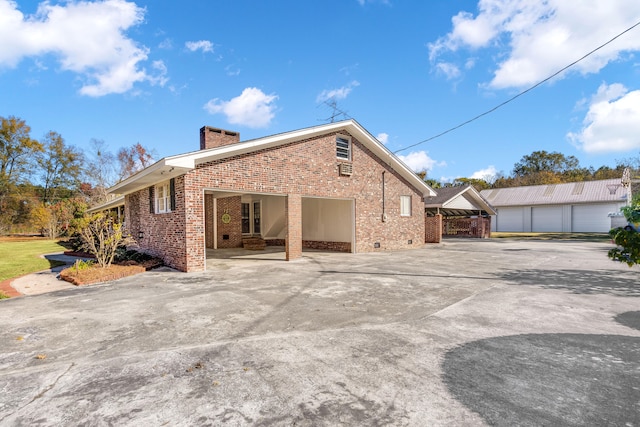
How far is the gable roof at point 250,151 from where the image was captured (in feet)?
31.2

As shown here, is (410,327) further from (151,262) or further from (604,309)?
(151,262)

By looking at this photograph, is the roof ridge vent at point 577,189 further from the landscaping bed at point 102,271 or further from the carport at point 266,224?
the landscaping bed at point 102,271

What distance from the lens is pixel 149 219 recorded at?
44.2 feet

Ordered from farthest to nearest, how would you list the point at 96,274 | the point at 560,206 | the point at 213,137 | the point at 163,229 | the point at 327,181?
the point at 560,206 < the point at 213,137 < the point at 327,181 < the point at 163,229 < the point at 96,274

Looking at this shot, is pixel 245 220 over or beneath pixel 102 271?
over

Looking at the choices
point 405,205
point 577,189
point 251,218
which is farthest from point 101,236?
point 577,189

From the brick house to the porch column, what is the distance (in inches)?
1.5

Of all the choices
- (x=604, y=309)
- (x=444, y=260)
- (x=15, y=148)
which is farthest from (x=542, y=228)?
(x=15, y=148)

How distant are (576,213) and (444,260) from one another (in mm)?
28912

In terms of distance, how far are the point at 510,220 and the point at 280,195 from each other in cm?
3343

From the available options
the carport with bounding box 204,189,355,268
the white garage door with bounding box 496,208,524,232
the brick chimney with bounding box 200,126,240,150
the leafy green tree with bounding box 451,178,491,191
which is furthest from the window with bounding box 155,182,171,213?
the leafy green tree with bounding box 451,178,491,191

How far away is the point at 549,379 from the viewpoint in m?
3.20

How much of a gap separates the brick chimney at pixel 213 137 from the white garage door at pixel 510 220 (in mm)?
32970

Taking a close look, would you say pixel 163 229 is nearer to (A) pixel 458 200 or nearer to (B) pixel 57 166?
(A) pixel 458 200
